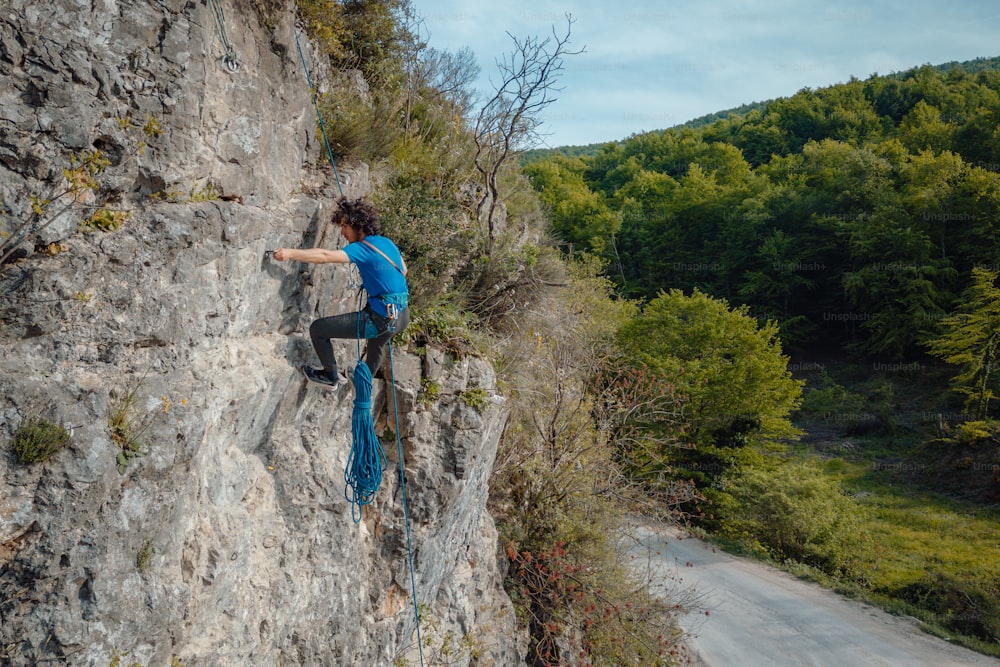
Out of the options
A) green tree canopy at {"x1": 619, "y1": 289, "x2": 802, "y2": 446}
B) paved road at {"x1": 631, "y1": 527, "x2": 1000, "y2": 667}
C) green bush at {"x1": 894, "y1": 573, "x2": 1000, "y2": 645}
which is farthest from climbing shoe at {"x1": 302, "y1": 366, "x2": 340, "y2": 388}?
green bush at {"x1": 894, "y1": 573, "x2": 1000, "y2": 645}

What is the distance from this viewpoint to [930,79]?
63.0 m

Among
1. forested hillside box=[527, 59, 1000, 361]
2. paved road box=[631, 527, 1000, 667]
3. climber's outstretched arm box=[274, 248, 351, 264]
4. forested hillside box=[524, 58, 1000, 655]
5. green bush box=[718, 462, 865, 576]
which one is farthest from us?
forested hillside box=[527, 59, 1000, 361]

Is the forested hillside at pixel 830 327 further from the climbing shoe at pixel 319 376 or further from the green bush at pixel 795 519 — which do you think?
the climbing shoe at pixel 319 376

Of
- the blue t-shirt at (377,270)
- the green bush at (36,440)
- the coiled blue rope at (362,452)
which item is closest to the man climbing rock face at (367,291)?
the blue t-shirt at (377,270)

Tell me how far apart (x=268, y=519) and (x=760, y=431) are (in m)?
21.2

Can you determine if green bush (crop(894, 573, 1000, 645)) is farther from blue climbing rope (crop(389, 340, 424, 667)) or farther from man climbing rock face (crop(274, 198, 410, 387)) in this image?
man climbing rock face (crop(274, 198, 410, 387))

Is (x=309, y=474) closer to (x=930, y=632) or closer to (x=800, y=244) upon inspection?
(x=930, y=632)

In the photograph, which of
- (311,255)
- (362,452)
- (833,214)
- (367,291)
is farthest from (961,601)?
(833,214)

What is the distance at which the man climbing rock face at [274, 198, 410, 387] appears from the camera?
218 inches

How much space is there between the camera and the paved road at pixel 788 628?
13.5m

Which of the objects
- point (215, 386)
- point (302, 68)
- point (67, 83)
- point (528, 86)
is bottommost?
point (215, 386)

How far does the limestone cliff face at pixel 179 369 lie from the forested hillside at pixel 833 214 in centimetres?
2328

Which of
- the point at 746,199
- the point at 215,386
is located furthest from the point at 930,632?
the point at 746,199

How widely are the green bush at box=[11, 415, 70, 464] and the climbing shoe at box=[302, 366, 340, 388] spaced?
223 centimetres
